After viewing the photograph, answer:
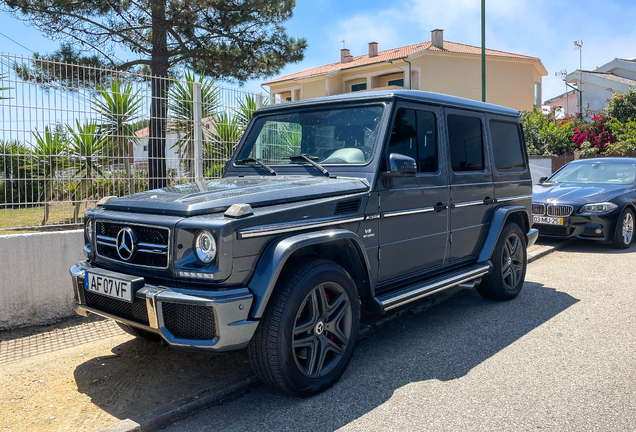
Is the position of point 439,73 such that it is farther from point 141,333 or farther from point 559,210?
point 141,333

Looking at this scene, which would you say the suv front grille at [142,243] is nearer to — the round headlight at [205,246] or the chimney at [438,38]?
the round headlight at [205,246]

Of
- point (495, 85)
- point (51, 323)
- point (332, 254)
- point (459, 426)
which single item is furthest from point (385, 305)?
point (495, 85)

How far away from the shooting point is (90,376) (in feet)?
13.1

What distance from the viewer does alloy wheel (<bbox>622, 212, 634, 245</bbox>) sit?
9.41m

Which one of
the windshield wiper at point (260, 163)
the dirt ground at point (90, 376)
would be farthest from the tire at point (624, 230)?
the dirt ground at point (90, 376)

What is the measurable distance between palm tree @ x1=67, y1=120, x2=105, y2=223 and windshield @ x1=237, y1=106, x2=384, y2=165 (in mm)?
1773

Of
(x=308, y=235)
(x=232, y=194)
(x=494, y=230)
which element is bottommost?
(x=494, y=230)

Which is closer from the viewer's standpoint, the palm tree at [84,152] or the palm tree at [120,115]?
the palm tree at [84,152]

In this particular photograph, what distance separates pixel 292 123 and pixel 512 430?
300cm

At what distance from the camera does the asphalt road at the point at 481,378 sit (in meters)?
3.27

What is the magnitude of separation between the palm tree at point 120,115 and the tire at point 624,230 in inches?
308

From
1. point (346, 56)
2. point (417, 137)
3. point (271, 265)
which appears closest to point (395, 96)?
point (417, 137)

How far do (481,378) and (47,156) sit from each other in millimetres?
4475

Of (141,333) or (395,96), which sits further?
(395,96)
